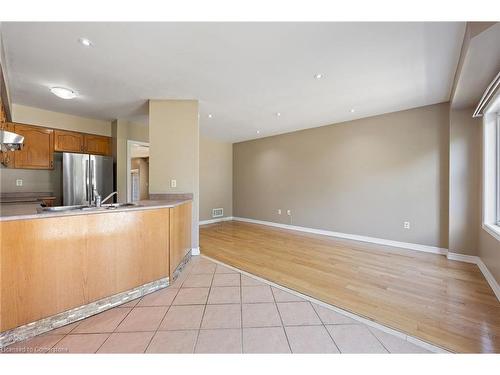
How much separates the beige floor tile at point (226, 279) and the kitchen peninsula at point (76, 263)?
0.55m

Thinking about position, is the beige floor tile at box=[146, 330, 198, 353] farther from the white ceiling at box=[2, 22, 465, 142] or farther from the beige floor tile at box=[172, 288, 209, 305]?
the white ceiling at box=[2, 22, 465, 142]

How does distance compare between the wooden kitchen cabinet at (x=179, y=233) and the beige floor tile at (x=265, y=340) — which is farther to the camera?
the wooden kitchen cabinet at (x=179, y=233)

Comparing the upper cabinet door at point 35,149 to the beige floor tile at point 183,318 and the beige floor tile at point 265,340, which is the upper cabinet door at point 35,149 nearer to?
the beige floor tile at point 183,318

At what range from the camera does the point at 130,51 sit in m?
2.02

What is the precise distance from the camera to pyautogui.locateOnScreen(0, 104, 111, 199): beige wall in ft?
11.1

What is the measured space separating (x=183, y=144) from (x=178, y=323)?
246 centimetres

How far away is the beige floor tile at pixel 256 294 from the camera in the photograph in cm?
198

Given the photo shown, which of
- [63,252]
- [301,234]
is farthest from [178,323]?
[301,234]

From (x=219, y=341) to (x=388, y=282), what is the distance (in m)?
2.07

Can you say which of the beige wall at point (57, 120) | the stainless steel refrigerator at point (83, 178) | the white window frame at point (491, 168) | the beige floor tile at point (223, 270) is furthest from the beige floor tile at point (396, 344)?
the beige wall at point (57, 120)

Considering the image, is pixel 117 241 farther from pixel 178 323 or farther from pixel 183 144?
pixel 183 144

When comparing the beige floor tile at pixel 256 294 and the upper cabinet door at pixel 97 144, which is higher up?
the upper cabinet door at pixel 97 144
